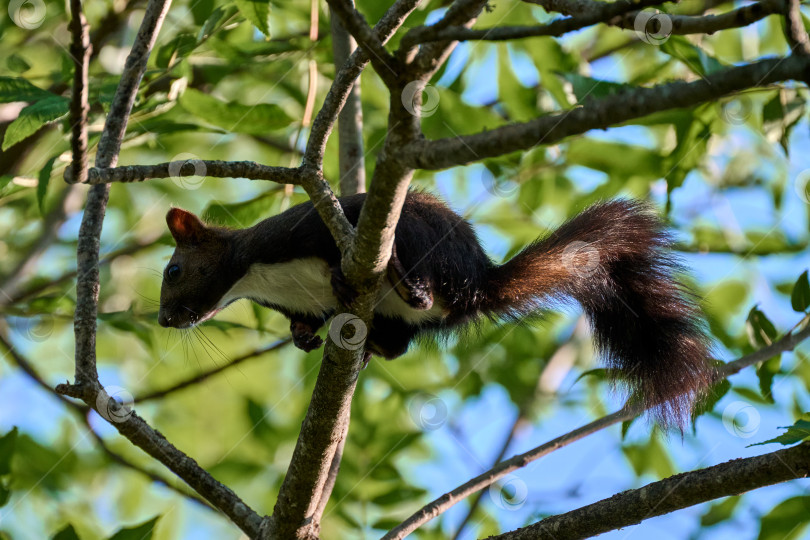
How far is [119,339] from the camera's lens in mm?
6684

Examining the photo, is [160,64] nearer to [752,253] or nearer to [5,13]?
[5,13]

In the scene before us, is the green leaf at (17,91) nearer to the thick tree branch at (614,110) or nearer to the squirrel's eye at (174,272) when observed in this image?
the squirrel's eye at (174,272)

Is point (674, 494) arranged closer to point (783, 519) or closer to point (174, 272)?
point (783, 519)

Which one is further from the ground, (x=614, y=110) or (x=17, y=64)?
(x=17, y=64)

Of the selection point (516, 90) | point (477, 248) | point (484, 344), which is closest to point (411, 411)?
point (484, 344)

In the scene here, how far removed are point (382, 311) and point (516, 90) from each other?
4.73 ft

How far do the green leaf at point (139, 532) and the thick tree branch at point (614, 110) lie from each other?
2157mm

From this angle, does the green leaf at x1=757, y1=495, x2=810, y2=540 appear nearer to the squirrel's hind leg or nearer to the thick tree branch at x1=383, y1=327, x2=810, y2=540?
the thick tree branch at x1=383, y1=327, x2=810, y2=540
